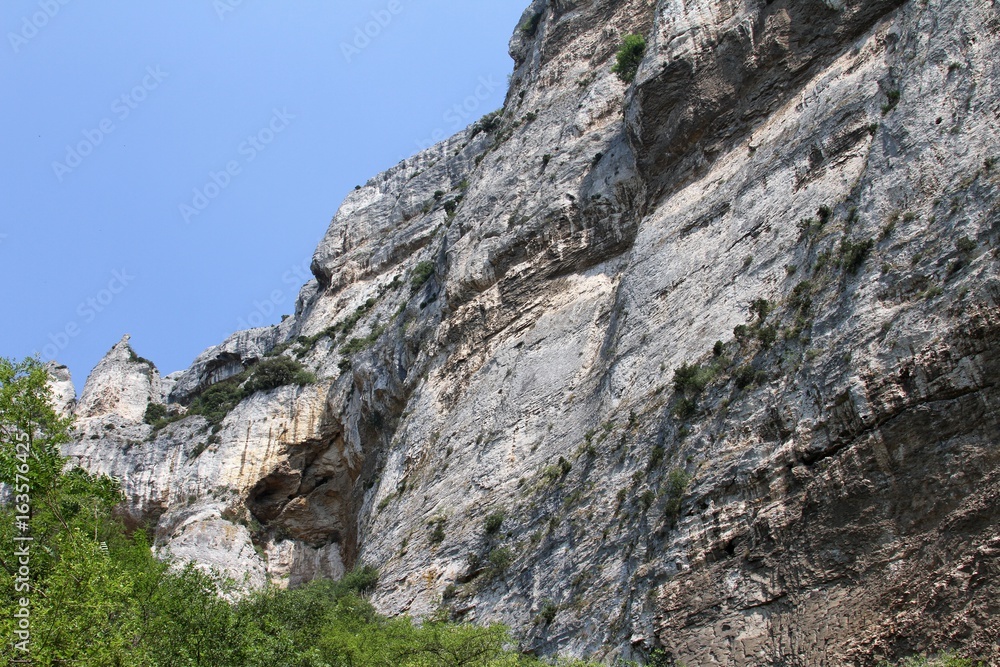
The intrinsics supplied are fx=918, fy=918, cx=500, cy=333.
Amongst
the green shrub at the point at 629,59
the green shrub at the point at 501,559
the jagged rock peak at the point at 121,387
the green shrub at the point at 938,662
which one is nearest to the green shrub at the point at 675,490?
the green shrub at the point at 938,662

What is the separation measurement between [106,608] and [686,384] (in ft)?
40.9

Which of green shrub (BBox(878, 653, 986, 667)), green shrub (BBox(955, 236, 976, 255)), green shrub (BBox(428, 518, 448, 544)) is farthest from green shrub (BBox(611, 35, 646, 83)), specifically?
green shrub (BBox(878, 653, 986, 667))

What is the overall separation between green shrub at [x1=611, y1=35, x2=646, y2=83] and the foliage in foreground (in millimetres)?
23018

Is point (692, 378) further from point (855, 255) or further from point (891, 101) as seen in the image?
point (891, 101)

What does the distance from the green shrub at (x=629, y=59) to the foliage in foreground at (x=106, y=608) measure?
75.5 ft

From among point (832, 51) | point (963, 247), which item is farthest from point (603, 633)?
point (832, 51)

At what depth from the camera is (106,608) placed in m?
13.7

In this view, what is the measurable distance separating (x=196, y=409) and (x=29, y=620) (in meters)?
37.1

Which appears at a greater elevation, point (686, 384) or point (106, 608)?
point (106, 608)

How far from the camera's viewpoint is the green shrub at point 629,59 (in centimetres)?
3544

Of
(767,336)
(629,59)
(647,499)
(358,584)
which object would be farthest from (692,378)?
(629,59)

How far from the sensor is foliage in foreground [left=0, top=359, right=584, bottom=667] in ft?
42.9

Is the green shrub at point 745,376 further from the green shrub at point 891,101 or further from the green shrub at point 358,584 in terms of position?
the green shrub at point 358,584

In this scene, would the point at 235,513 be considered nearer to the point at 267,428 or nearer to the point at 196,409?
the point at 267,428
